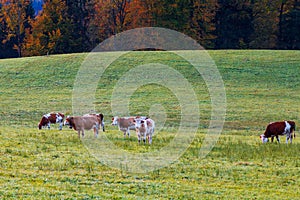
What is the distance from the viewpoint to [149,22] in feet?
255

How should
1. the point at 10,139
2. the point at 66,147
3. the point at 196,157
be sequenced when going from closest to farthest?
the point at 196,157 → the point at 66,147 → the point at 10,139

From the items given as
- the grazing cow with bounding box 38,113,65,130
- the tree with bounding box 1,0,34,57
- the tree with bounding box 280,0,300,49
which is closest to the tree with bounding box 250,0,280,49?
the tree with bounding box 280,0,300,49

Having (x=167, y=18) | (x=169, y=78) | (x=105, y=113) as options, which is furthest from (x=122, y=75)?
(x=167, y=18)

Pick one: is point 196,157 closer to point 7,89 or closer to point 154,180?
point 154,180

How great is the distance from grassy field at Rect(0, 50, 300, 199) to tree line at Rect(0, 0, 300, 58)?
32.2m

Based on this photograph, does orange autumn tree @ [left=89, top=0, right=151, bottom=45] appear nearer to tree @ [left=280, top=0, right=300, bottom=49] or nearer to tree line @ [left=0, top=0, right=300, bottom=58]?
tree line @ [left=0, top=0, right=300, bottom=58]

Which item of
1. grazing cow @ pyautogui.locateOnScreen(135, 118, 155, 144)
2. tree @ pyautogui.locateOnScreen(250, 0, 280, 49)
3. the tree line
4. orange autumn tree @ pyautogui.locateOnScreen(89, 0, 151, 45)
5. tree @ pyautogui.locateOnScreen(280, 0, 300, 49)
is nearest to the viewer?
grazing cow @ pyautogui.locateOnScreen(135, 118, 155, 144)

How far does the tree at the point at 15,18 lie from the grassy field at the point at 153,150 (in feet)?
114

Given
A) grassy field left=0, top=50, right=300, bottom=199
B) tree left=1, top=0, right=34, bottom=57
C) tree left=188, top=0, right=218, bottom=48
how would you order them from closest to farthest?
grassy field left=0, top=50, right=300, bottom=199 → tree left=188, top=0, right=218, bottom=48 → tree left=1, top=0, right=34, bottom=57

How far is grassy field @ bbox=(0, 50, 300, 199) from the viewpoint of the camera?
11.7 meters

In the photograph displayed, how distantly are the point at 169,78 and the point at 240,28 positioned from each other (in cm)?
3397

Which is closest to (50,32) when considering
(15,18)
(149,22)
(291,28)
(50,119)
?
(15,18)

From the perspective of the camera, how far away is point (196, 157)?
1650 cm

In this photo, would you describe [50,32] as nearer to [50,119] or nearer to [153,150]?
[50,119]
